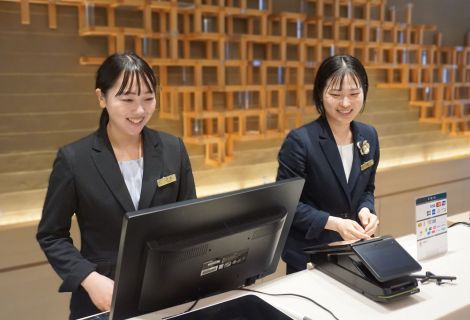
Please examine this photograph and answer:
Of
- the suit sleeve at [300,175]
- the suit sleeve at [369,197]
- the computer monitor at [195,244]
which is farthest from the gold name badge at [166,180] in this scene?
the suit sleeve at [369,197]

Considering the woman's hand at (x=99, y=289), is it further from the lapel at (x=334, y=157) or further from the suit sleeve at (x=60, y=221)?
the lapel at (x=334, y=157)

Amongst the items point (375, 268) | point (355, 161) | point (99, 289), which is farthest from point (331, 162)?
point (99, 289)

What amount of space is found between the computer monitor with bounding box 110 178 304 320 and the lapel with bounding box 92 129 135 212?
A: 389mm

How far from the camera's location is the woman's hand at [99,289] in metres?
1.40

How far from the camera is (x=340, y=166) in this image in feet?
6.71

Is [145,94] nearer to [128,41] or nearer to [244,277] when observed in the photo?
[244,277]

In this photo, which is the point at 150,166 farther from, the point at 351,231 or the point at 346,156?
the point at 346,156

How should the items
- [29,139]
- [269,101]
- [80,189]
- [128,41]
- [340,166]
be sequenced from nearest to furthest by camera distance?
1. [80,189]
2. [340,166]
3. [29,139]
4. [128,41]
5. [269,101]

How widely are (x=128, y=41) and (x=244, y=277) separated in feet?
6.96

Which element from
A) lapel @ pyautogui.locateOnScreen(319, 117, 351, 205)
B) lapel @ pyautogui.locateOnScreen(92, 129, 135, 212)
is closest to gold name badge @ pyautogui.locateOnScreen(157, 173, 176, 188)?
lapel @ pyautogui.locateOnScreen(92, 129, 135, 212)

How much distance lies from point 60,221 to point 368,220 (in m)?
1.11

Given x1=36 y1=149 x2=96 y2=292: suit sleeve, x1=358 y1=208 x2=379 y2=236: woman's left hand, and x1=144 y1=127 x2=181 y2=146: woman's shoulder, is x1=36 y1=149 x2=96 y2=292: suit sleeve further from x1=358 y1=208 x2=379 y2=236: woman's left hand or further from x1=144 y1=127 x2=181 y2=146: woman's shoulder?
x1=358 y1=208 x2=379 y2=236: woman's left hand

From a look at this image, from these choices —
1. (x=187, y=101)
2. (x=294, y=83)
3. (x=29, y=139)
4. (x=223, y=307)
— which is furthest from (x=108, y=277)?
(x=294, y=83)

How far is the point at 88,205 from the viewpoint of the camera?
5.11 ft
